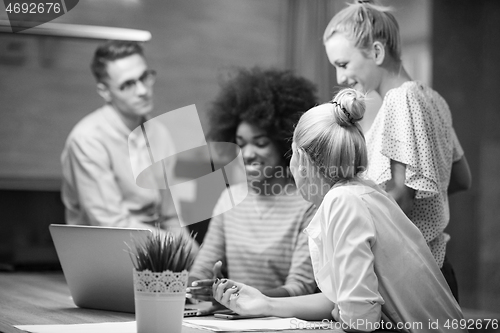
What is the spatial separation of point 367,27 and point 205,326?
0.88 meters

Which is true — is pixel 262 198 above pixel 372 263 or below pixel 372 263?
below

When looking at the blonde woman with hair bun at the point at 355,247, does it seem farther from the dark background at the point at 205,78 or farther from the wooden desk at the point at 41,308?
the dark background at the point at 205,78

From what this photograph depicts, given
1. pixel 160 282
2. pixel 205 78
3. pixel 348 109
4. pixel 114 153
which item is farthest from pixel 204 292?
pixel 205 78

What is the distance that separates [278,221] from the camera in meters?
2.01

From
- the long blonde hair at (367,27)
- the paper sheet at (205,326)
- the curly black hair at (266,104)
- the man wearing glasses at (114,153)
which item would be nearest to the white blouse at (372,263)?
the paper sheet at (205,326)

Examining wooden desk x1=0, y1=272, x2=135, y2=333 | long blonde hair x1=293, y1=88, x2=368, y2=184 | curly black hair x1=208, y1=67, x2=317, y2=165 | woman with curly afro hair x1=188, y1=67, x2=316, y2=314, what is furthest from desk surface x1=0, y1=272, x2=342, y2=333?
curly black hair x1=208, y1=67, x2=317, y2=165

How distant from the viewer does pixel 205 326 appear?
1.13 meters

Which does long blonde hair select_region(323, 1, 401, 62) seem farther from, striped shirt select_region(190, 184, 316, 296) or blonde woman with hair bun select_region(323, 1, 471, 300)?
striped shirt select_region(190, 184, 316, 296)

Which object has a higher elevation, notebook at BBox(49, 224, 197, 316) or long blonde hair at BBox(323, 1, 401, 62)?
long blonde hair at BBox(323, 1, 401, 62)

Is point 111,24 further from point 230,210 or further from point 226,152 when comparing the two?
point 230,210

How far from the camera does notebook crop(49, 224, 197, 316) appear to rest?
126 cm

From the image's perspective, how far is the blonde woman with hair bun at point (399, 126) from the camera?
1.50 meters

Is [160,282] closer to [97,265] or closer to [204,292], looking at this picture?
[97,265]

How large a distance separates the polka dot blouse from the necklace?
543mm
